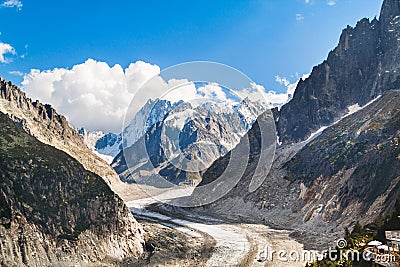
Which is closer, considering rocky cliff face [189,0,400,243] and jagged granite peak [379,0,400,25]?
rocky cliff face [189,0,400,243]

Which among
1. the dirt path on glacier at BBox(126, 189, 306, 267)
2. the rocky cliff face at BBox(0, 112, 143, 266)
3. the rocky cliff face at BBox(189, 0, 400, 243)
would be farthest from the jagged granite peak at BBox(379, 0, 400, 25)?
the rocky cliff face at BBox(0, 112, 143, 266)

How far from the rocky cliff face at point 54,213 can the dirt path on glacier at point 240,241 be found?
54.1 ft

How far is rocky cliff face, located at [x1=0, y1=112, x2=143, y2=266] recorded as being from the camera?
165 feet

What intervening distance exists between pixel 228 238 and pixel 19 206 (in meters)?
46.8

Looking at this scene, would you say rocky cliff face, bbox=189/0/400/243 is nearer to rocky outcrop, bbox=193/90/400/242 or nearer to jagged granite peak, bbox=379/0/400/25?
rocky outcrop, bbox=193/90/400/242

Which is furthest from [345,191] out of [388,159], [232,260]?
[232,260]

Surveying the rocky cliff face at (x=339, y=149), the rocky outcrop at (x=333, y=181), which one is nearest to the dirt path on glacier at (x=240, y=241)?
the rocky cliff face at (x=339, y=149)

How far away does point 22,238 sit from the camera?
49.7 metres

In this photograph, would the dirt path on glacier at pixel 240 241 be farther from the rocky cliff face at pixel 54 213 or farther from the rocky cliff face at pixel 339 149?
the rocky cliff face at pixel 54 213

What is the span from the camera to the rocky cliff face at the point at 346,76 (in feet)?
567

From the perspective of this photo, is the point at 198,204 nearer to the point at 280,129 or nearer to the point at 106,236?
the point at 280,129

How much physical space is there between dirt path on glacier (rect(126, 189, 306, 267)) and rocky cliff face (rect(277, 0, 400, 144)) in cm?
7988

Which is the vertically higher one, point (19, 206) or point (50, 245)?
point (19, 206)

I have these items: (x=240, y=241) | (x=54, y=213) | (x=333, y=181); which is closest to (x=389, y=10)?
(x=333, y=181)
